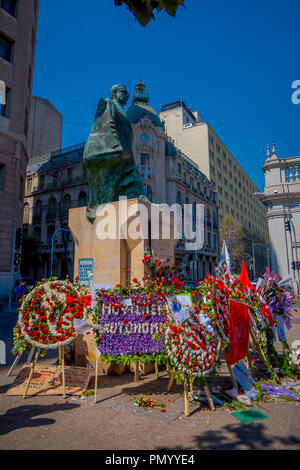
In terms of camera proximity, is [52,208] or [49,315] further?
[52,208]

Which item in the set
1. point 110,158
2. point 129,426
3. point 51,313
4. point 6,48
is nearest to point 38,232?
point 6,48

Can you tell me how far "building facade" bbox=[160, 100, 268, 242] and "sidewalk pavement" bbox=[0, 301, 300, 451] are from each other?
51.9 metres

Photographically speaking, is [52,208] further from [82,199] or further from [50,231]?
[82,199]

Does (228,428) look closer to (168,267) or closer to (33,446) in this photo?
(33,446)

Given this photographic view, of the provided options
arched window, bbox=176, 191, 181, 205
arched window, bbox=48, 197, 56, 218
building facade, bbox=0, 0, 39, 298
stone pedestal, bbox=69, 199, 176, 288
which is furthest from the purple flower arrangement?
arched window, bbox=48, 197, 56, 218

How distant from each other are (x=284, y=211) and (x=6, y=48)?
80.8 ft

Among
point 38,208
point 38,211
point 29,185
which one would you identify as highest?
point 29,185

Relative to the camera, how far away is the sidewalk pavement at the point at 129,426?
314 centimetres

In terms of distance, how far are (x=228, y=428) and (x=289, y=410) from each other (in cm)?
112

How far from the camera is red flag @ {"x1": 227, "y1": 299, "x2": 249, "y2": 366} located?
450cm

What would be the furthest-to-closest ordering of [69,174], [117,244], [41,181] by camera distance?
[41,181] < [69,174] < [117,244]

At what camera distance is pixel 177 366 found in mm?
3943

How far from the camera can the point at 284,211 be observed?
25953 mm

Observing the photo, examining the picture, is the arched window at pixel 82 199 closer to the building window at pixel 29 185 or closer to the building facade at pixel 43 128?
the building window at pixel 29 185
